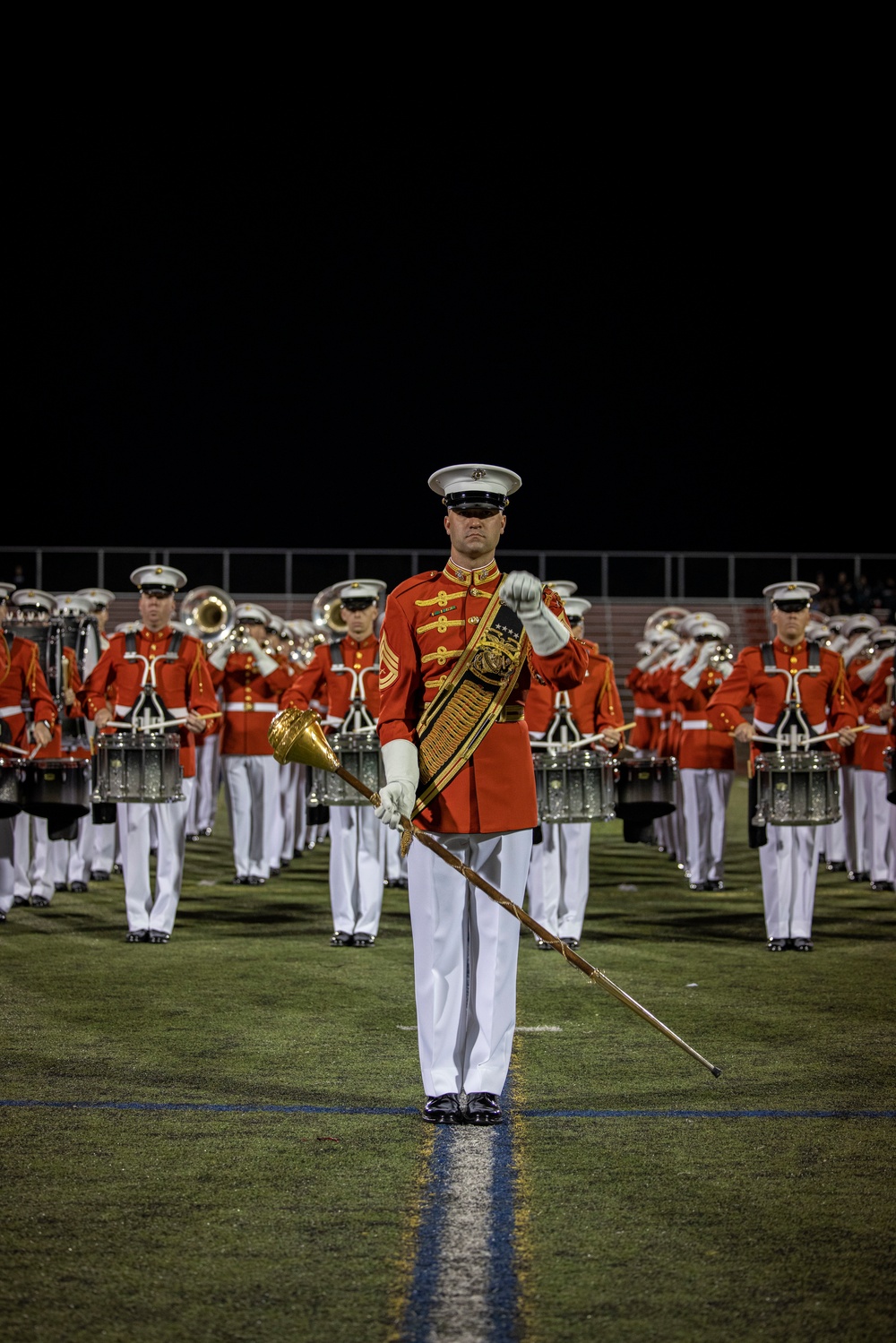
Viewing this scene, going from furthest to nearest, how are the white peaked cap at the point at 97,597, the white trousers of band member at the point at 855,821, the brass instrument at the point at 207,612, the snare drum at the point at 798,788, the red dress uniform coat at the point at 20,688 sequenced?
the brass instrument at the point at 207,612 < the white peaked cap at the point at 97,597 < the white trousers of band member at the point at 855,821 < the red dress uniform coat at the point at 20,688 < the snare drum at the point at 798,788

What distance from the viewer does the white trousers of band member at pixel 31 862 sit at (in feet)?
35.4

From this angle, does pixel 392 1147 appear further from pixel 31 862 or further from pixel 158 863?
pixel 31 862

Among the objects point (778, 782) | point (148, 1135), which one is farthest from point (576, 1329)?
point (778, 782)

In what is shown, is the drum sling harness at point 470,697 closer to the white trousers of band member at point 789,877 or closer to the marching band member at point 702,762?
the white trousers of band member at point 789,877

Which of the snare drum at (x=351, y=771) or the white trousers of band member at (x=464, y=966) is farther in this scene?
the snare drum at (x=351, y=771)

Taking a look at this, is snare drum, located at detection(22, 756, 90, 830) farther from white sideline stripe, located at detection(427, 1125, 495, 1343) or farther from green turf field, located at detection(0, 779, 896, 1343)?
white sideline stripe, located at detection(427, 1125, 495, 1343)

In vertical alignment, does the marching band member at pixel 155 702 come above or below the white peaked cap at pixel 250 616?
below

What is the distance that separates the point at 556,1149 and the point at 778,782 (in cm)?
410

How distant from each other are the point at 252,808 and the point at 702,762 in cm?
374

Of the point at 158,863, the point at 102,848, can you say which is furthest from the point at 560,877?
the point at 102,848

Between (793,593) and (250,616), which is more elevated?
(250,616)

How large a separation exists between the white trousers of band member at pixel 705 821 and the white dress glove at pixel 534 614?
774 cm

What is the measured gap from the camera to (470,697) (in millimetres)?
4957

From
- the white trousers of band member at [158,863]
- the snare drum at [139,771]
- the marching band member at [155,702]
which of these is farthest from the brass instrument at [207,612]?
the snare drum at [139,771]
